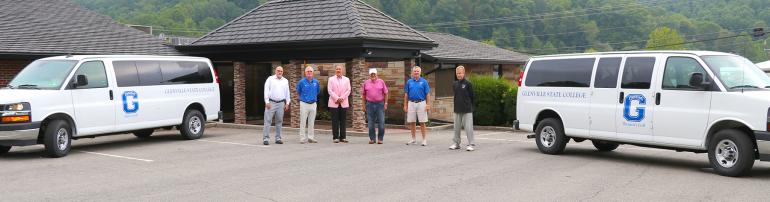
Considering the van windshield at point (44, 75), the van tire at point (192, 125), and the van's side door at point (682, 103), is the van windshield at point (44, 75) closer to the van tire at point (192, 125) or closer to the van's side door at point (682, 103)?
the van tire at point (192, 125)

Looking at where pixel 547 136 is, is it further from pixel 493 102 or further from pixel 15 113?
pixel 15 113

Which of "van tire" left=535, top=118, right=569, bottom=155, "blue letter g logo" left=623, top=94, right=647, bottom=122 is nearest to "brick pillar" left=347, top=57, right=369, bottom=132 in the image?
"van tire" left=535, top=118, right=569, bottom=155

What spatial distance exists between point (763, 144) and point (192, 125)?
38.4 ft

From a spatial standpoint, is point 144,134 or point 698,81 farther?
point 144,134

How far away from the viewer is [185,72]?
52.5 ft

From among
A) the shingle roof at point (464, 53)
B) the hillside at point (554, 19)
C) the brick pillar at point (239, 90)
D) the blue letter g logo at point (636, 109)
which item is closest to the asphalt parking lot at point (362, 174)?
the blue letter g logo at point (636, 109)

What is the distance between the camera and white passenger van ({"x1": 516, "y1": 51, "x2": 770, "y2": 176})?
9.80 m

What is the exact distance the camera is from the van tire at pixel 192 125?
15.8 metres

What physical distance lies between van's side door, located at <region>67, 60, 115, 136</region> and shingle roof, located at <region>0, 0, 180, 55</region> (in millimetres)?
5041

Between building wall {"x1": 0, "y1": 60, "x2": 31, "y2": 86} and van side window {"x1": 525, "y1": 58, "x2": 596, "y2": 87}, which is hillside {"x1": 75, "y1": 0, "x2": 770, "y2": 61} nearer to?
building wall {"x1": 0, "y1": 60, "x2": 31, "y2": 86}

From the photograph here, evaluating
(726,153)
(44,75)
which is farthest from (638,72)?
(44,75)

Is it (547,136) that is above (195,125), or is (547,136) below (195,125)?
below

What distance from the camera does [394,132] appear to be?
1859cm

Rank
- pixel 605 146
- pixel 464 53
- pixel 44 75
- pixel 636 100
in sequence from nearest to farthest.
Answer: pixel 636 100 → pixel 44 75 → pixel 605 146 → pixel 464 53
